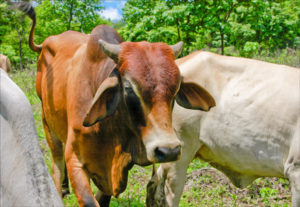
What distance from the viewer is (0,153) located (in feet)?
3.79

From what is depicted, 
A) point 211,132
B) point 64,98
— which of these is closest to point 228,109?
point 211,132

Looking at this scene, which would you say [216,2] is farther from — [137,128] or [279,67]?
[137,128]

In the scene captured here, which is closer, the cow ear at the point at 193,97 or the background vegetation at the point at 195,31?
the cow ear at the point at 193,97

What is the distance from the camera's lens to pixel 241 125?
3.31 m

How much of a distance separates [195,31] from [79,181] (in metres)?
7.98

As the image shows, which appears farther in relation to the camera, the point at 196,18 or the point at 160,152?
the point at 196,18

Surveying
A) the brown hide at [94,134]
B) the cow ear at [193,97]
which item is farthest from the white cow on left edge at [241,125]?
the brown hide at [94,134]

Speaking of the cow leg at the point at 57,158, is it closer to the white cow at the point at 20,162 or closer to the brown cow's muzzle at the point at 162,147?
the brown cow's muzzle at the point at 162,147

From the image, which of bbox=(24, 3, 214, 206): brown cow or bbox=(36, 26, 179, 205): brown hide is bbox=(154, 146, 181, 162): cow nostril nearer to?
bbox=(24, 3, 214, 206): brown cow

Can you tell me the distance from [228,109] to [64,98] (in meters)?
1.60

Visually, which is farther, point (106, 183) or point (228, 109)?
point (228, 109)

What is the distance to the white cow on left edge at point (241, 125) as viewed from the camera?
3.19 metres

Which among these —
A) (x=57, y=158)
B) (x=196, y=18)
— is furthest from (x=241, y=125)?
(x=196, y=18)

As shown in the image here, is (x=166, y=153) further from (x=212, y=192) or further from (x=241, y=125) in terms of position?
(x=212, y=192)
